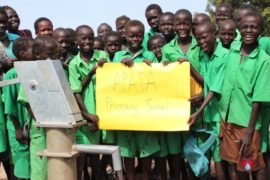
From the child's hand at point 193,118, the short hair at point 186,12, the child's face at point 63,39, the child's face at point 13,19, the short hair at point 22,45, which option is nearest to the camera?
the short hair at point 22,45

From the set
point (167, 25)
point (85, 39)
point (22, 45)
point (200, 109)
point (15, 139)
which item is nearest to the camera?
point (22, 45)

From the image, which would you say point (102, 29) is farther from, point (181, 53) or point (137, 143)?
point (137, 143)

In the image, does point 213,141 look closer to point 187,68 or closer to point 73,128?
point 187,68

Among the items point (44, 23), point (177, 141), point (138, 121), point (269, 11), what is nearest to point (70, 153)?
point (138, 121)

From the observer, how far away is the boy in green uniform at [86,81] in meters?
4.29

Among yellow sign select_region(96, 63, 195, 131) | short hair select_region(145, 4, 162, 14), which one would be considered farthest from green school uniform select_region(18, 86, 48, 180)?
short hair select_region(145, 4, 162, 14)

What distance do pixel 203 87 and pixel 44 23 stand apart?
2269mm

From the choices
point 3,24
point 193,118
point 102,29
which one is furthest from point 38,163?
point 102,29

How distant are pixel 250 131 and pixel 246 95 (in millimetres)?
303

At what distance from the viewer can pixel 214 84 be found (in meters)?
3.88

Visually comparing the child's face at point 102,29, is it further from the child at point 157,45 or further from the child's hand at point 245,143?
the child's hand at point 245,143

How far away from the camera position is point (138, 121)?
416cm

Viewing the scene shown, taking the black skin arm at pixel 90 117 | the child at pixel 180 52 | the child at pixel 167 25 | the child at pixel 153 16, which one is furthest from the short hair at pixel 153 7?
the black skin arm at pixel 90 117

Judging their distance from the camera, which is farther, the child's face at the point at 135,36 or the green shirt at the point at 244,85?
the child's face at the point at 135,36
